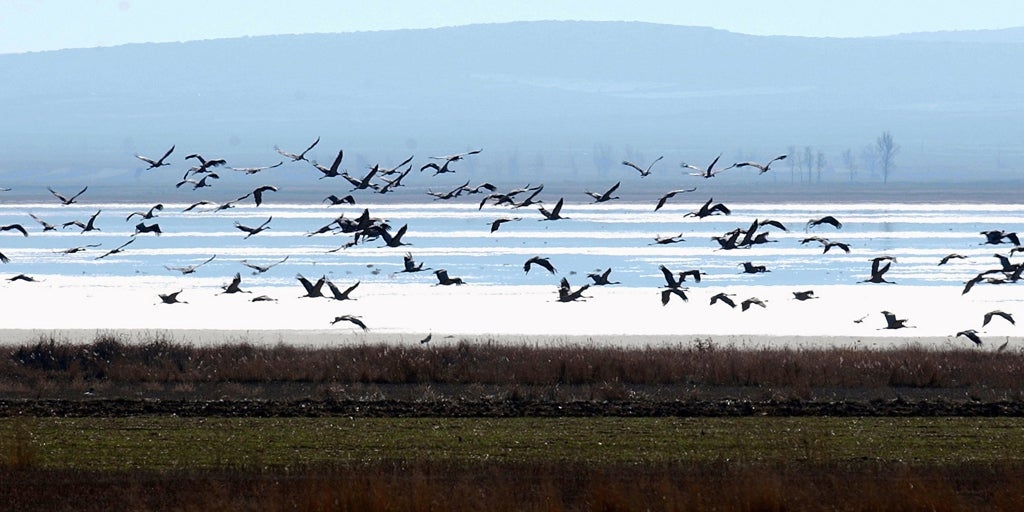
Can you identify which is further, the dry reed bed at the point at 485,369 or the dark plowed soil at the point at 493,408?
the dry reed bed at the point at 485,369

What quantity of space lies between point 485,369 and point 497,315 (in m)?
21.2

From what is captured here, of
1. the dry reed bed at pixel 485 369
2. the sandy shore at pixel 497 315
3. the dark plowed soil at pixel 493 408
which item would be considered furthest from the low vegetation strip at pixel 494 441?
the sandy shore at pixel 497 315

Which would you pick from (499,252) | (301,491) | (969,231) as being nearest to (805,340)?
(301,491)

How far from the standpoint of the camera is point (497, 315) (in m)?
63.5

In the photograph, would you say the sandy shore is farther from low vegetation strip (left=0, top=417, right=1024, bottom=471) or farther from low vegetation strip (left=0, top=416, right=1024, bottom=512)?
low vegetation strip (left=0, top=416, right=1024, bottom=512)

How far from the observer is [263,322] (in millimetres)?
61125

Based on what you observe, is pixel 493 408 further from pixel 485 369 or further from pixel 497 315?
pixel 497 315

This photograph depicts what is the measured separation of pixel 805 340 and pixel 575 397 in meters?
18.0

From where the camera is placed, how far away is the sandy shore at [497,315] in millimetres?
54844

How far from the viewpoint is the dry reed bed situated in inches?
1613

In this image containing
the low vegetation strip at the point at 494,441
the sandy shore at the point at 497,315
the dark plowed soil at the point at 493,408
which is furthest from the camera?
the sandy shore at the point at 497,315

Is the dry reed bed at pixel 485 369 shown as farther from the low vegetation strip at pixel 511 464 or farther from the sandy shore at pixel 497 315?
the low vegetation strip at pixel 511 464

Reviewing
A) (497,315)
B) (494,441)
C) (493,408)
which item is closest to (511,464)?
(494,441)

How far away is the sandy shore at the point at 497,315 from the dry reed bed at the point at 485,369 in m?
7.03
